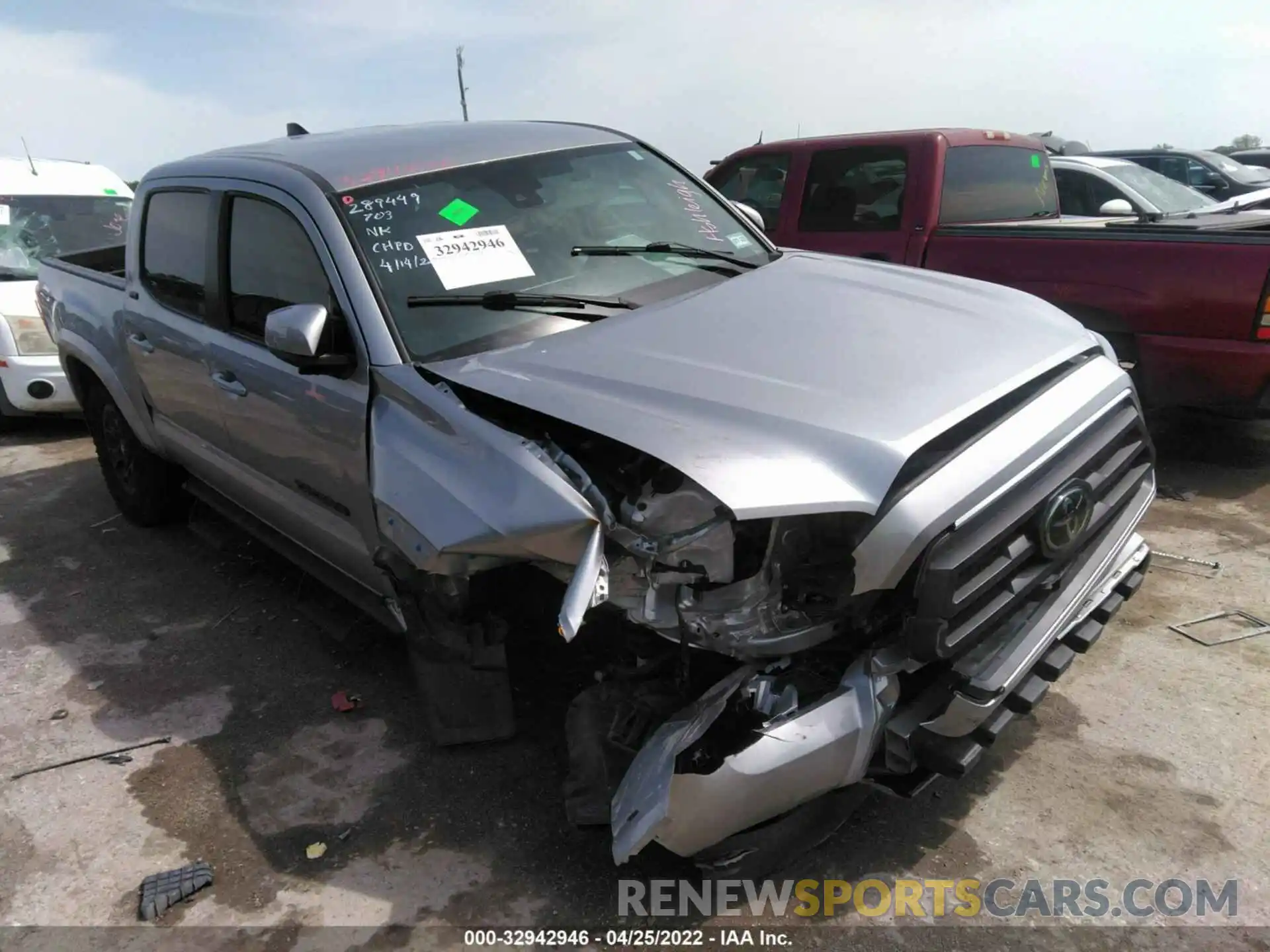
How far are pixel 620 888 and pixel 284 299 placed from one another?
2239mm

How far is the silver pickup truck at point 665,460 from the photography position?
7.21 feet

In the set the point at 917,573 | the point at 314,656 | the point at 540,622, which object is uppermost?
the point at 917,573

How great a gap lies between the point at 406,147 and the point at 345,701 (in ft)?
6.68

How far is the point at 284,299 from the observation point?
10.9 feet

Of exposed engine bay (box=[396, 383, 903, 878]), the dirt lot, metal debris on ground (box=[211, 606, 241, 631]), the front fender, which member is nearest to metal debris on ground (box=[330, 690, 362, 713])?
the dirt lot

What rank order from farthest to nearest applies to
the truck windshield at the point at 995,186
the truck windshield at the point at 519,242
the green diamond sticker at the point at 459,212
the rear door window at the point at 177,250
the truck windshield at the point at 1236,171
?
the truck windshield at the point at 1236,171 → the truck windshield at the point at 995,186 → the rear door window at the point at 177,250 → the green diamond sticker at the point at 459,212 → the truck windshield at the point at 519,242

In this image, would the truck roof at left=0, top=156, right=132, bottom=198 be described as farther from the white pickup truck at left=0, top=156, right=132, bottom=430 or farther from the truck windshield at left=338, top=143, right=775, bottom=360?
the truck windshield at left=338, top=143, right=775, bottom=360

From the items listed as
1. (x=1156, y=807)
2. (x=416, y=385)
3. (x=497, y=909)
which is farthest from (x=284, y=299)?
(x=1156, y=807)

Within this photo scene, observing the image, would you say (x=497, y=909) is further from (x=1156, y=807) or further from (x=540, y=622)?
(x=1156, y=807)

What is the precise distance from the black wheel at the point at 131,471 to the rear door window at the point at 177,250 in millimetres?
1014

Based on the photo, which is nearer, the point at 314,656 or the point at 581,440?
the point at 581,440

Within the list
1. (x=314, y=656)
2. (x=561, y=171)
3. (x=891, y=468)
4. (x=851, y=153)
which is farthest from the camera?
(x=851, y=153)

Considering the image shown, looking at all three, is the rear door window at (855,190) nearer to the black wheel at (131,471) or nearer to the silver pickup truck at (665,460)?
the silver pickup truck at (665,460)

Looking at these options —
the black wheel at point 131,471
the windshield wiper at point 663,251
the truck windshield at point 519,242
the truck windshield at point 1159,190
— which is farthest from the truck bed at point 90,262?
the truck windshield at point 1159,190
